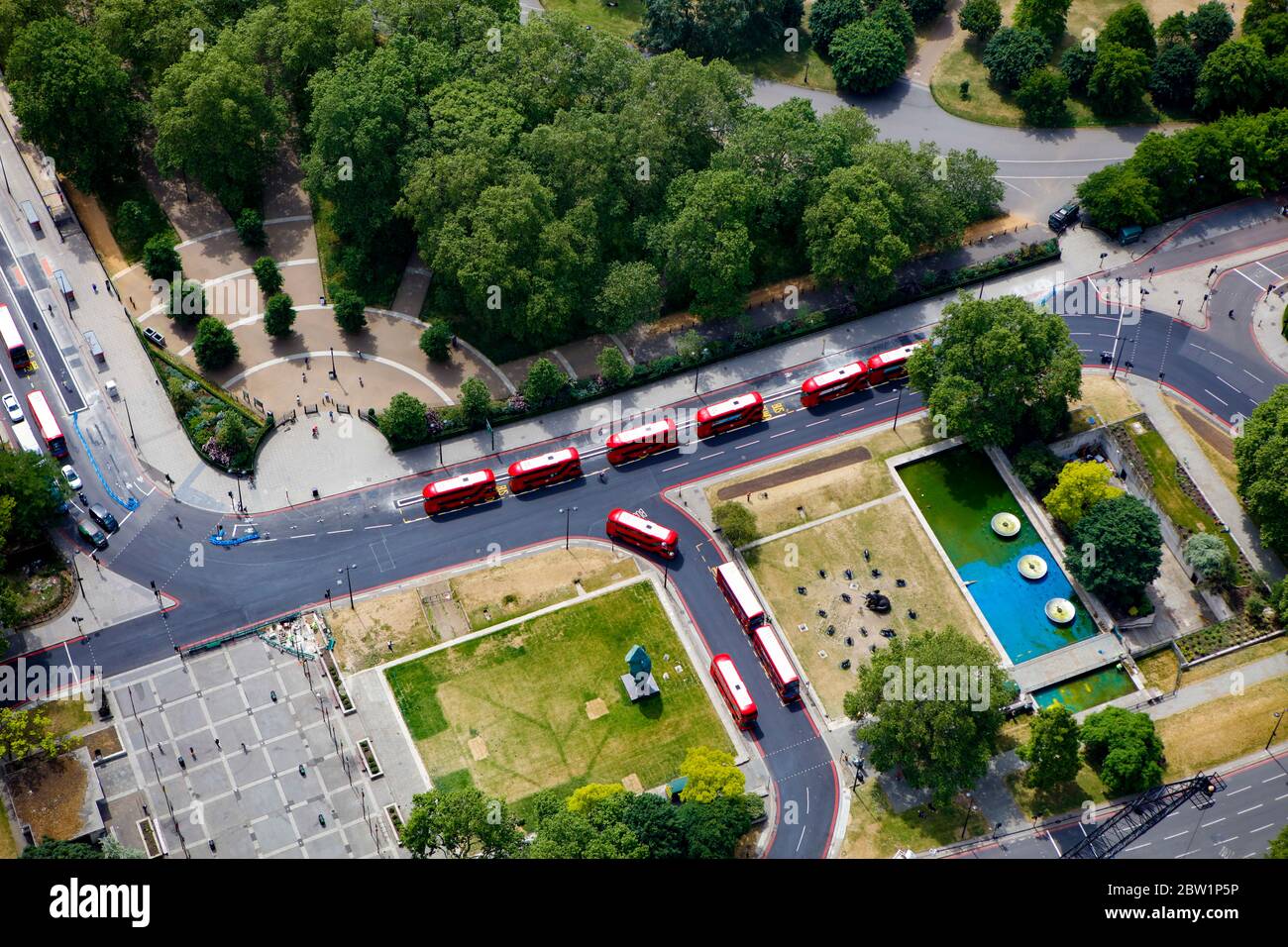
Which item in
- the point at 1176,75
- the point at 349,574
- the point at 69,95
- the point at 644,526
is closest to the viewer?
the point at 349,574

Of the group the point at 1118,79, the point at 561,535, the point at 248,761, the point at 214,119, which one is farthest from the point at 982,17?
the point at 248,761

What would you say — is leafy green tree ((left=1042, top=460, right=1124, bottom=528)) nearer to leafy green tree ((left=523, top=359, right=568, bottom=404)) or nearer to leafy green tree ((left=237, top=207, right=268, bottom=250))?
leafy green tree ((left=523, top=359, right=568, bottom=404))

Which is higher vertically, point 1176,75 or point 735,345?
point 1176,75

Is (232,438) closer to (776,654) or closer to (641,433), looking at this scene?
(641,433)

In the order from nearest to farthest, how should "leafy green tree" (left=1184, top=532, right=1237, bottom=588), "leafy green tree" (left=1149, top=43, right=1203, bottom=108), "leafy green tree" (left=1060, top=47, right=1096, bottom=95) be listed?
"leafy green tree" (left=1184, top=532, right=1237, bottom=588), "leafy green tree" (left=1149, top=43, right=1203, bottom=108), "leafy green tree" (left=1060, top=47, right=1096, bottom=95)

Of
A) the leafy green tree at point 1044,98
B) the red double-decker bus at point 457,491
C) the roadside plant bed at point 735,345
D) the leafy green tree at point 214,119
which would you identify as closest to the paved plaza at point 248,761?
the red double-decker bus at point 457,491

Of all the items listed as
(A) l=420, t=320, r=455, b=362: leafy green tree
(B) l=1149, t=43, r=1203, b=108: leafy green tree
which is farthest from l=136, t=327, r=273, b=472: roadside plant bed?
(B) l=1149, t=43, r=1203, b=108: leafy green tree
